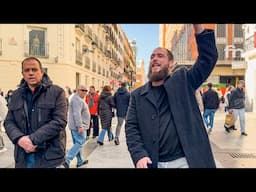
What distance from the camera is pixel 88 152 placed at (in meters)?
6.78

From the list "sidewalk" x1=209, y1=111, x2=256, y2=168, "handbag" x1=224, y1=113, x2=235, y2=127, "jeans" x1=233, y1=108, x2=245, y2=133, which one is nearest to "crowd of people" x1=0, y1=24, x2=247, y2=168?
"sidewalk" x1=209, y1=111, x2=256, y2=168

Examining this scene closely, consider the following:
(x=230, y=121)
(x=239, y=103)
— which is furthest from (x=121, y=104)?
(x=230, y=121)

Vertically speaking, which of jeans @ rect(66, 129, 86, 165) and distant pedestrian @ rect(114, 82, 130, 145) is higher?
distant pedestrian @ rect(114, 82, 130, 145)

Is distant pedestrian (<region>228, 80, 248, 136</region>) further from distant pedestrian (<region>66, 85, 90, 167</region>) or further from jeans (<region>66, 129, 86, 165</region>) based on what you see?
jeans (<region>66, 129, 86, 165</region>)

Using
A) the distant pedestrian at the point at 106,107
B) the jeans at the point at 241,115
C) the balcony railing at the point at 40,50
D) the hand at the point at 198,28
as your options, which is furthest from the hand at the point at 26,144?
the balcony railing at the point at 40,50

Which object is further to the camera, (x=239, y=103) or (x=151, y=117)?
(x=239, y=103)

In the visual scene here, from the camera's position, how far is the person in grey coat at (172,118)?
197 cm

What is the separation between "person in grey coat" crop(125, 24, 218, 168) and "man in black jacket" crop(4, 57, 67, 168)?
2.22 ft

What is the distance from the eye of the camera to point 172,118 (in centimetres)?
203

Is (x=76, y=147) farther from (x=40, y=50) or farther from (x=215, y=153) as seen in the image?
(x=40, y=50)

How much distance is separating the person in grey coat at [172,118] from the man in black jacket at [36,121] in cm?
68

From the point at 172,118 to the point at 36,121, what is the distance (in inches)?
44.2

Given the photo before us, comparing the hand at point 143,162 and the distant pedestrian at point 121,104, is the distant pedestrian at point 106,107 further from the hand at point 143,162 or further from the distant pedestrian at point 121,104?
the hand at point 143,162

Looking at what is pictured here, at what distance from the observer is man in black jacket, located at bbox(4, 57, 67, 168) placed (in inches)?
92.6
